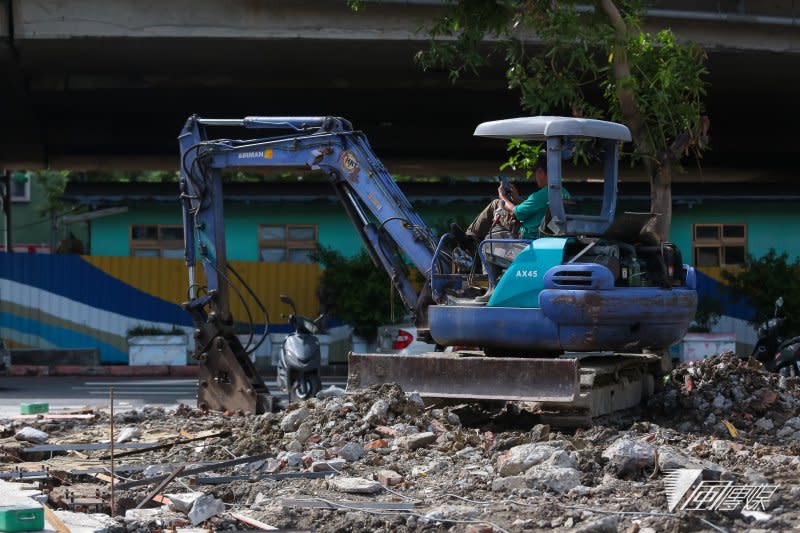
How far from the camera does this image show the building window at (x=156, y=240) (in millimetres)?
30953

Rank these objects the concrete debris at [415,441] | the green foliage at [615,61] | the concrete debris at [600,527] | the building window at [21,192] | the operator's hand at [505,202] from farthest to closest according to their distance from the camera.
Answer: the building window at [21,192] < the green foliage at [615,61] < the operator's hand at [505,202] < the concrete debris at [415,441] < the concrete debris at [600,527]

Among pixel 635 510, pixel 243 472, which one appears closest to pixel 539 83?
pixel 243 472

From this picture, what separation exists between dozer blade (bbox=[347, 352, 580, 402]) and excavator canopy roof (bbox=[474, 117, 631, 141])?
6.88 ft

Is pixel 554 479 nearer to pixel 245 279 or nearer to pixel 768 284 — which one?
pixel 768 284

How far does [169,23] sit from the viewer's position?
21.5 metres

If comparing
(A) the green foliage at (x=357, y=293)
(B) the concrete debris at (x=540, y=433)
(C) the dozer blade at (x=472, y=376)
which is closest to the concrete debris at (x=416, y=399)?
(C) the dozer blade at (x=472, y=376)

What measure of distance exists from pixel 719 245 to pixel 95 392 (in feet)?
56.3

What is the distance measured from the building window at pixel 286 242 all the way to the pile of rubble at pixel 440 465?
17.3 meters

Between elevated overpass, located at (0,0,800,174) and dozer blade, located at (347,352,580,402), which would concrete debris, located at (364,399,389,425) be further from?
elevated overpass, located at (0,0,800,174)

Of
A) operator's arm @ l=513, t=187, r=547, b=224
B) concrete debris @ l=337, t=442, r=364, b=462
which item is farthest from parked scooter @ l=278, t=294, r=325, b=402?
concrete debris @ l=337, t=442, r=364, b=462

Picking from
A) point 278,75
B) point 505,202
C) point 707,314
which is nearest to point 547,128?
point 505,202

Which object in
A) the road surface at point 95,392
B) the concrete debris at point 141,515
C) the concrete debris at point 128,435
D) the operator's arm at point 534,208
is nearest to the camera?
the concrete debris at point 141,515

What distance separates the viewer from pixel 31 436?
39.4 ft

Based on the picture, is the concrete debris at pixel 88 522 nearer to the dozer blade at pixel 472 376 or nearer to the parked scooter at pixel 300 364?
the dozer blade at pixel 472 376
